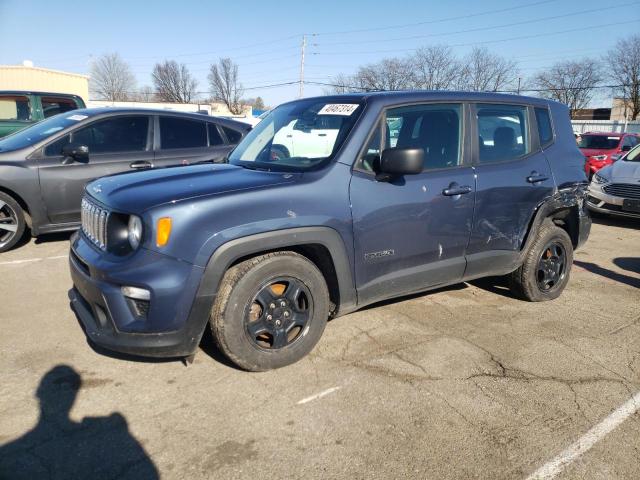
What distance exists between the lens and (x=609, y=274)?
559 cm

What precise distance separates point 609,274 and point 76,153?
633cm

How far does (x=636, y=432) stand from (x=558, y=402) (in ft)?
1.32

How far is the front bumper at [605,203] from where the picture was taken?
8.38m

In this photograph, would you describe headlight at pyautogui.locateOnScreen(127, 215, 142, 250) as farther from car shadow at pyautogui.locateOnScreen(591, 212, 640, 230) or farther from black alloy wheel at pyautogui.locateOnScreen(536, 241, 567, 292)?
car shadow at pyautogui.locateOnScreen(591, 212, 640, 230)

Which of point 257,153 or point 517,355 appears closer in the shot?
point 517,355

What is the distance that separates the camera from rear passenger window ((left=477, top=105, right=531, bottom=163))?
3934 millimetres

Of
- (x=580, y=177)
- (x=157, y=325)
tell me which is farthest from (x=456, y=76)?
(x=157, y=325)

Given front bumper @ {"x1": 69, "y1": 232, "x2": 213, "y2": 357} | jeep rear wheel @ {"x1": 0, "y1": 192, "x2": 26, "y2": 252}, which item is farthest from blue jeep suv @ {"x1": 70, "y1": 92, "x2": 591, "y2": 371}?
jeep rear wheel @ {"x1": 0, "y1": 192, "x2": 26, "y2": 252}

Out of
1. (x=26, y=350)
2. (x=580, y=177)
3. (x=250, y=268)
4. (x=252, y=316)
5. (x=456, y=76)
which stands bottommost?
(x=26, y=350)

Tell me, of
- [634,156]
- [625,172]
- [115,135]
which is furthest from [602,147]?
[115,135]

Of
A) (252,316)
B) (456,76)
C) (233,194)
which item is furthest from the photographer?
(456,76)

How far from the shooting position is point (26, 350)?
3.31m

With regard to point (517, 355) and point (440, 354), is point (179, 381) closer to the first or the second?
point (440, 354)

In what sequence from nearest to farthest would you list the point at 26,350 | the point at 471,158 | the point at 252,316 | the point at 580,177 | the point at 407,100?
the point at 252,316, the point at 26,350, the point at 407,100, the point at 471,158, the point at 580,177
